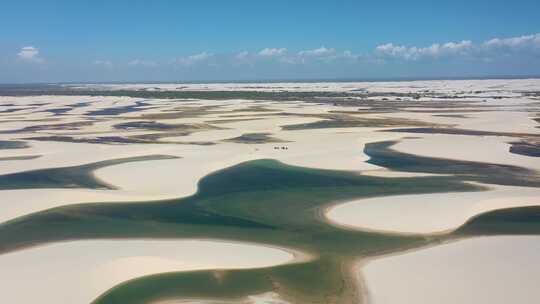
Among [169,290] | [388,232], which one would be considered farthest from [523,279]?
[169,290]

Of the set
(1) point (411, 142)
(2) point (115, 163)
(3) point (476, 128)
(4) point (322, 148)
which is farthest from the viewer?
(3) point (476, 128)

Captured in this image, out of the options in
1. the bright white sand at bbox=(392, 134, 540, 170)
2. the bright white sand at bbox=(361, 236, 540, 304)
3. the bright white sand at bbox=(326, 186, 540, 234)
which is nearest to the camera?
the bright white sand at bbox=(361, 236, 540, 304)

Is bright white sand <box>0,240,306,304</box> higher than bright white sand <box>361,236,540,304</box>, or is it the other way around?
bright white sand <box>0,240,306,304</box>

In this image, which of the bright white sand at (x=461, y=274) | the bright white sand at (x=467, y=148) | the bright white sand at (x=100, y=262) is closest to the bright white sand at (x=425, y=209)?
the bright white sand at (x=461, y=274)

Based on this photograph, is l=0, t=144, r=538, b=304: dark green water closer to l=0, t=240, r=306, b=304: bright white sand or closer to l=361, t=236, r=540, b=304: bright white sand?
l=0, t=240, r=306, b=304: bright white sand

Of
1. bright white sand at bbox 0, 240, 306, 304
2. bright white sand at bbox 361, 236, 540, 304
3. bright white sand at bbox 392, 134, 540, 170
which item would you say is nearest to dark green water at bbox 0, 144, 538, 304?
bright white sand at bbox 0, 240, 306, 304

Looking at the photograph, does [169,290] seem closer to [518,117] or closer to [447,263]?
[447,263]
